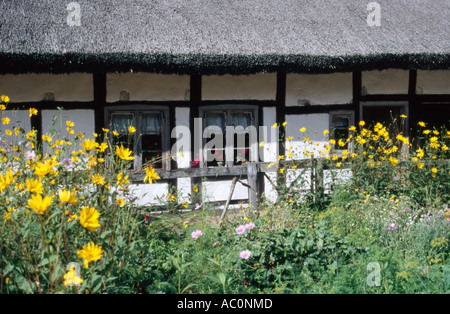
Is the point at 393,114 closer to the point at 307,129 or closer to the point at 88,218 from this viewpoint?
the point at 307,129

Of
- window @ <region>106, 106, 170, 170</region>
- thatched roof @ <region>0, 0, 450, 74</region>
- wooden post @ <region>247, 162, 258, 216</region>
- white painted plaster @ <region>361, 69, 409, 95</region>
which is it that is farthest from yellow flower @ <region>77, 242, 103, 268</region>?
white painted plaster @ <region>361, 69, 409, 95</region>

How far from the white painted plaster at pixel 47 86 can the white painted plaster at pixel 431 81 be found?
15.3 ft

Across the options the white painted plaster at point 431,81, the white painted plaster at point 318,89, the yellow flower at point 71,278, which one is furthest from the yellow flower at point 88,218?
the white painted plaster at point 431,81

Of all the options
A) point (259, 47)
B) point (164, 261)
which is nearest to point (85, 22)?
point (259, 47)

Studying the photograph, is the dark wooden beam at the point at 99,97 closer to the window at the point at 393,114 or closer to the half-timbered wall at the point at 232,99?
the half-timbered wall at the point at 232,99

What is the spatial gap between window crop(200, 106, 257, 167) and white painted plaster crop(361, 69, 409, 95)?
1.73m

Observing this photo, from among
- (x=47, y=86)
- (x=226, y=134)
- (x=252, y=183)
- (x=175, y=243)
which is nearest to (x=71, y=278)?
(x=175, y=243)

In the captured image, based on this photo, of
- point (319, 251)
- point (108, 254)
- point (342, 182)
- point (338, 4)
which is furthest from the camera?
point (338, 4)

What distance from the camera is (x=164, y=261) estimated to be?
8.46ft

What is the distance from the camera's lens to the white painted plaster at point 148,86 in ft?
15.7

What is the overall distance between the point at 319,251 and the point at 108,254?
4.20 feet

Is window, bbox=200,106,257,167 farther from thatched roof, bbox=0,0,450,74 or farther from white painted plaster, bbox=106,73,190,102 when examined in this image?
thatched roof, bbox=0,0,450,74

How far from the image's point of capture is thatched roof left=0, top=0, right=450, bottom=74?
Result: 13.8 ft
